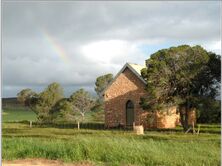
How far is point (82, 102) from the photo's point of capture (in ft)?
135

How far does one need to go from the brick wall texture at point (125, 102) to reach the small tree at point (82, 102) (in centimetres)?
565

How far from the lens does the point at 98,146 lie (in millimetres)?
11578

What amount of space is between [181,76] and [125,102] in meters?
8.08

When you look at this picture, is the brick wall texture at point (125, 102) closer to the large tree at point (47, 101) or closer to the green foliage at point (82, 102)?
the green foliage at point (82, 102)

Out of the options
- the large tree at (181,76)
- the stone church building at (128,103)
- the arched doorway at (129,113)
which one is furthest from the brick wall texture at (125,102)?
the large tree at (181,76)

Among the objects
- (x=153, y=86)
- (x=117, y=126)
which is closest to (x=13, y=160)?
(x=153, y=86)

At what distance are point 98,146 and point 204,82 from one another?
57.5ft

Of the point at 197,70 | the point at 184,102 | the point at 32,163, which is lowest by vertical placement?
the point at 32,163

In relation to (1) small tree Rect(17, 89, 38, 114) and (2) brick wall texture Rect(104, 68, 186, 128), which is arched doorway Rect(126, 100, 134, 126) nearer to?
(2) brick wall texture Rect(104, 68, 186, 128)

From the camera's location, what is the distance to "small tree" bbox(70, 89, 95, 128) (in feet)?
134

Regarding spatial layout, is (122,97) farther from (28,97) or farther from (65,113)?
(28,97)

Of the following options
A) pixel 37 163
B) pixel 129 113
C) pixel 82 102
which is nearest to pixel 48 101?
pixel 82 102

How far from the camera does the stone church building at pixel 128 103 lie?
32.8 meters

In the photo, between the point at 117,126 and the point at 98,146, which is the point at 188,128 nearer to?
the point at 117,126
